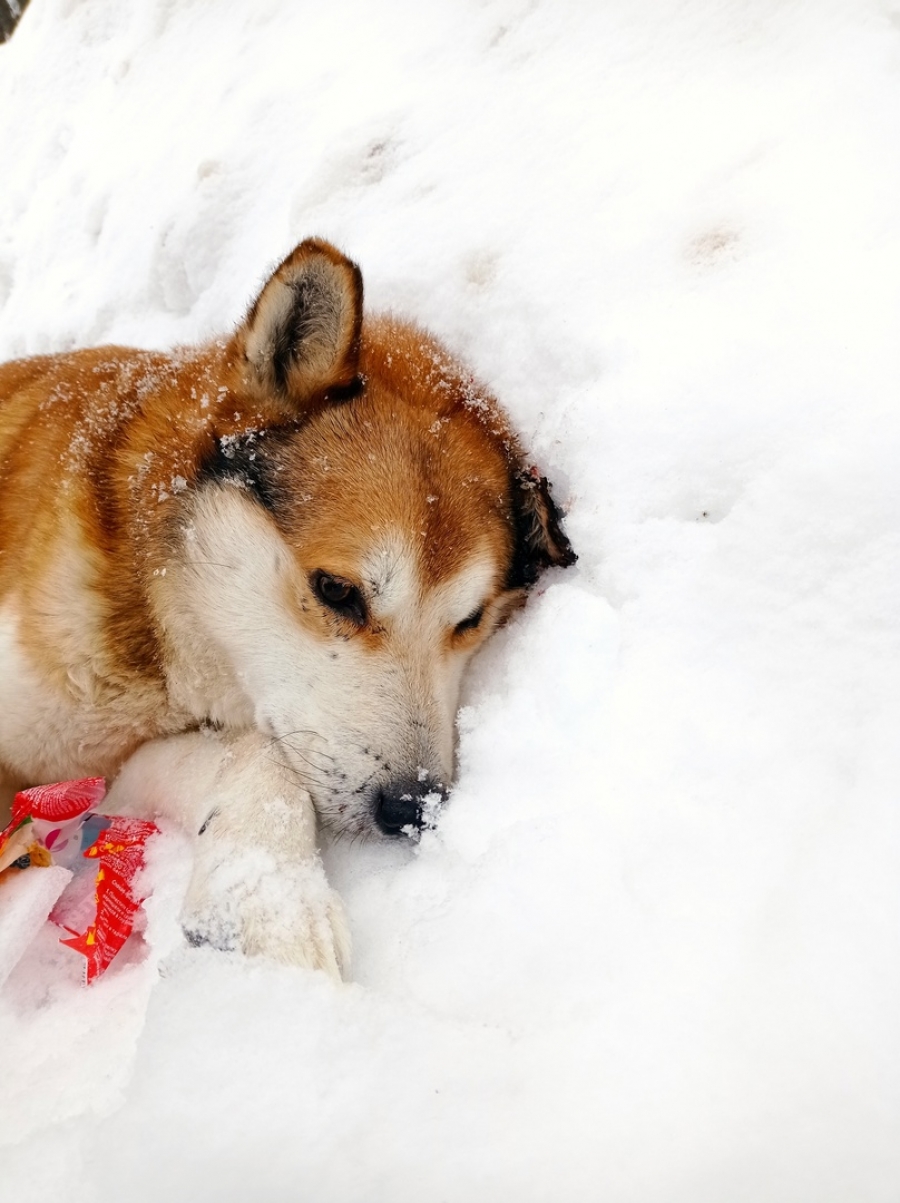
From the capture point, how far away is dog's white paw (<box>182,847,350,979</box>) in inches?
56.8

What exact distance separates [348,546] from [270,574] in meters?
0.24

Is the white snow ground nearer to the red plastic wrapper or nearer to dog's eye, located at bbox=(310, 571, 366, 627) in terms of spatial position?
the red plastic wrapper

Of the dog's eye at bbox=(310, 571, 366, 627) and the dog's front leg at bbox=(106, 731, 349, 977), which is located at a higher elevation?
the dog's eye at bbox=(310, 571, 366, 627)

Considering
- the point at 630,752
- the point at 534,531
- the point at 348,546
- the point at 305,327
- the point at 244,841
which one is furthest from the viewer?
the point at 534,531

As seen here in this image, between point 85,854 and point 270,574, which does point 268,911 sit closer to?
point 85,854

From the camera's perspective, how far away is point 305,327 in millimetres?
1996

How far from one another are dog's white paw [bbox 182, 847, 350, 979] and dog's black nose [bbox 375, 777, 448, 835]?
0.58 feet

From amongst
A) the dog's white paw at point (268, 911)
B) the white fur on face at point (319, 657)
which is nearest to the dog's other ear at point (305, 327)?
the white fur on face at point (319, 657)

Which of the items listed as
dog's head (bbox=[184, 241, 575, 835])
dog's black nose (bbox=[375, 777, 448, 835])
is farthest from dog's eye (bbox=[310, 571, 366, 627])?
dog's black nose (bbox=[375, 777, 448, 835])

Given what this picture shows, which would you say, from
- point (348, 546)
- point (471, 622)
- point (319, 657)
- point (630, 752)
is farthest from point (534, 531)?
point (630, 752)

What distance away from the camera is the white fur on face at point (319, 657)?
1.77 meters

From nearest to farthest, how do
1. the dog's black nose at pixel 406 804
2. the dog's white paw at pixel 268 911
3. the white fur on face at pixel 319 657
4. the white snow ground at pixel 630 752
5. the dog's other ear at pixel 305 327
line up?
the white snow ground at pixel 630 752
the dog's white paw at pixel 268 911
the dog's black nose at pixel 406 804
the white fur on face at pixel 319 657
the dog's other ear at pixel 305 327

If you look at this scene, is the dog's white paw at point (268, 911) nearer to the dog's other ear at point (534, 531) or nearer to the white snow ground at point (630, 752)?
the white snow ground at point (630, 752)

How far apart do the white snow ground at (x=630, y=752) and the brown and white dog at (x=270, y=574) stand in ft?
0.54
